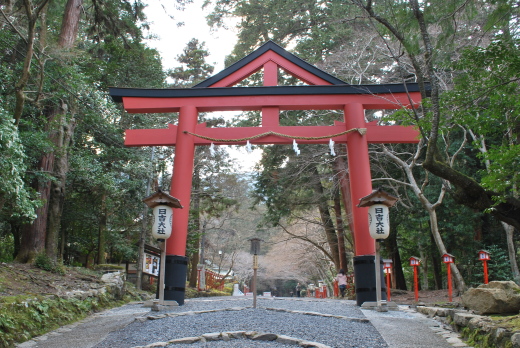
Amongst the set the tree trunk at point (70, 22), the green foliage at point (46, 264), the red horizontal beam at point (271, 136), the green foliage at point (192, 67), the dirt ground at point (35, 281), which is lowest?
the dirt ground at point (35, 281)

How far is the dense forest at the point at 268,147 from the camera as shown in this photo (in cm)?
492

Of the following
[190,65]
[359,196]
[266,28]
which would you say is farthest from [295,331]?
[190,65]

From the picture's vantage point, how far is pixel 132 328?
5.00 meters

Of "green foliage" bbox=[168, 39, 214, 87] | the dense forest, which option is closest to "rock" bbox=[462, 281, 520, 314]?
the dense forest

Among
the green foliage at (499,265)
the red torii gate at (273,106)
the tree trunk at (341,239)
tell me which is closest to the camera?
the red torii gate at (273,106)

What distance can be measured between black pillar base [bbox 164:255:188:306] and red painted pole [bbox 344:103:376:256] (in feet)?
11.0

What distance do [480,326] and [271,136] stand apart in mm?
5140

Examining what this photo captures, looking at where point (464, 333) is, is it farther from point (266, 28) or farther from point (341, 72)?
point (266, 28)

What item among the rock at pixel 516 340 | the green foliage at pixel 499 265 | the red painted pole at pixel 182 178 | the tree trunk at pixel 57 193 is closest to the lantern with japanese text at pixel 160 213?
the red painted pole at pixel 182 178

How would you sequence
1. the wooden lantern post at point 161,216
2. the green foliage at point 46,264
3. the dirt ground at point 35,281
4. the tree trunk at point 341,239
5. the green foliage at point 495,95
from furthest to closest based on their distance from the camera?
1. the tree trunk at point 341,239
2. the green foliage at point 46,264
3. the wooden lantern post at point 161,216
4. the dirt ground at point 35,281
5. the green foliage at point 495,95

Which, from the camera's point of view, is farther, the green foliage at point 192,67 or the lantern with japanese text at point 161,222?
the green foliage at point 192,67

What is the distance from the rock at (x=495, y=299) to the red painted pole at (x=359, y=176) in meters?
2.12

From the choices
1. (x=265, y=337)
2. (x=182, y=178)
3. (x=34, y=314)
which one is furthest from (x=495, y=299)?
(x=34, y=314)

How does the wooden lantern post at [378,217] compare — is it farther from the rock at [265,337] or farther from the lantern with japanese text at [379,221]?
the rock at [265,337]
